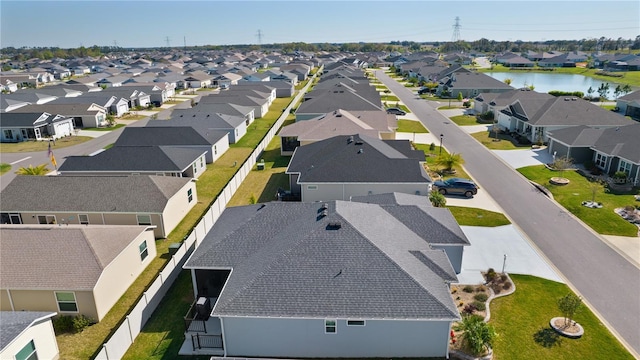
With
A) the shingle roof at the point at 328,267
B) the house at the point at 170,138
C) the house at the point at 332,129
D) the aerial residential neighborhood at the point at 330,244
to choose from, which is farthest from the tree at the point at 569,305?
the house at the point at 170,138

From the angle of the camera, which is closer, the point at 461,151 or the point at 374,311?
the point at 374,311

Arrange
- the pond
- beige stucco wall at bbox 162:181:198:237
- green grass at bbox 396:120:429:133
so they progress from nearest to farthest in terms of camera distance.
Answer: beige stucco wall at bbox 162:181:198:237 < green grass at bbox 396:120:429:133 < the pond

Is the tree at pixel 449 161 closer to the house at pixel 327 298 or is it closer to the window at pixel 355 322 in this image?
the house at pixel 327 298

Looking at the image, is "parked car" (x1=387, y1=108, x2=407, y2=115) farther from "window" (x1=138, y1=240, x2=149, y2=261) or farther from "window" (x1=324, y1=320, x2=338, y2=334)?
"window" (x1=324, y1=320, x2=338, y2=334)

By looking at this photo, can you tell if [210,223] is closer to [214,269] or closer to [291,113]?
[214,269]

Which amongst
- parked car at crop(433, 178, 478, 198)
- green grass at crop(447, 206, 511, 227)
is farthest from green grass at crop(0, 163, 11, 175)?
green grass at crop(447, 206, 511, 227)

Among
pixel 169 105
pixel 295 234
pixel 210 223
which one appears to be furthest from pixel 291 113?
Result: pixel 295 234
